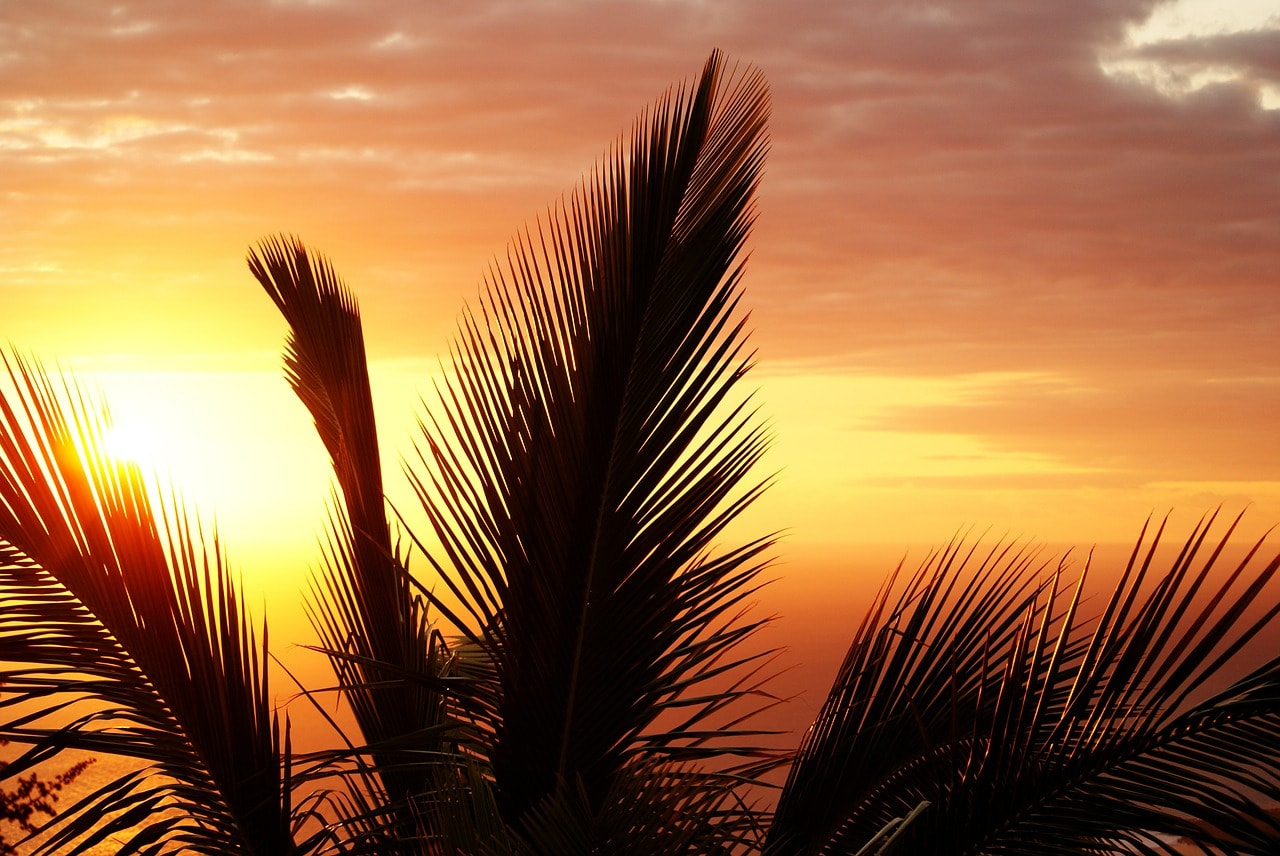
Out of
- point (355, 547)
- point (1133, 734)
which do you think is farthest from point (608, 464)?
point (355, 547)

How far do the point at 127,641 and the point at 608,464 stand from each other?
1.23 metres

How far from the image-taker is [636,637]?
233cm

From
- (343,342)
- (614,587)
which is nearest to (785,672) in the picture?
(614,587)

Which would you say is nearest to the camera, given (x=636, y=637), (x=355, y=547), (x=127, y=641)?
(x=636, y=637)

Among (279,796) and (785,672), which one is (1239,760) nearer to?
(785,672)

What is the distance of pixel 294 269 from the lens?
410 cm

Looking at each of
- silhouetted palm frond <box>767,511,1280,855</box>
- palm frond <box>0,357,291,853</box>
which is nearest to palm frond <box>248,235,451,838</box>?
palm frond <box>0,357,291,853</box>

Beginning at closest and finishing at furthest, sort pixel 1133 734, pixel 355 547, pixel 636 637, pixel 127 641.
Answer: pixel 1133 734 → pixel 636 637 → pixel 127 641 → pixel 355 547

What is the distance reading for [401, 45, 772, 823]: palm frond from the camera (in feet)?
7.61

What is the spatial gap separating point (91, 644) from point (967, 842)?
193 cm

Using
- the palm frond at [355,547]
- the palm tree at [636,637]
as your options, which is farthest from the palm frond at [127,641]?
the palm frond at [355,547]

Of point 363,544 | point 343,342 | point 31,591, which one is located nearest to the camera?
point 31,591

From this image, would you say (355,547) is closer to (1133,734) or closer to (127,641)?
(127,641)

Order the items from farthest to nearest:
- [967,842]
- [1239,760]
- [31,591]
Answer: [31,591]
[967,842]
[1239,760]
